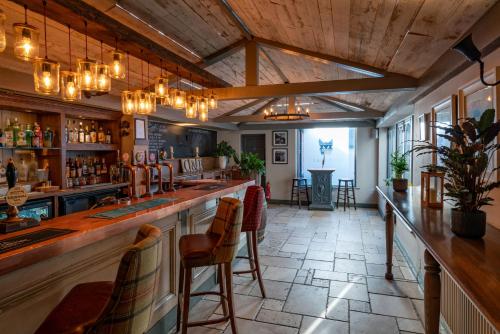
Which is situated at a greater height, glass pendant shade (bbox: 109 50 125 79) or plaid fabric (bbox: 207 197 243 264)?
Answer: glass pendant shade (bbox: 109 50 125 79)

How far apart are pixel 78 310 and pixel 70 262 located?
41 cm

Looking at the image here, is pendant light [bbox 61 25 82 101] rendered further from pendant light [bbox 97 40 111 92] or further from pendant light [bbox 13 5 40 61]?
pendant light [bbox 13 5 40 61]

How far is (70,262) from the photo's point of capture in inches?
63.1

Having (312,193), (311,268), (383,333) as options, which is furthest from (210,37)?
(312,193)

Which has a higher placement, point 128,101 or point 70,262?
point 128,101

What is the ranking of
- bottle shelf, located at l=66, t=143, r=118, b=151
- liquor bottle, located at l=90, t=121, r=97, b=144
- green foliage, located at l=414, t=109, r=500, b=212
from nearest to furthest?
green foliage, located at l=414, t=109, r=500, b=212 < bottle shelf, located at l=66, t=143, r=118, b=151 < liquor bottle, located at l=90, t=121, r=97, b=144

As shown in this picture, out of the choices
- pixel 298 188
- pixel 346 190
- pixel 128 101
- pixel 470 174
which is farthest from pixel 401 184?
pixel 298 188

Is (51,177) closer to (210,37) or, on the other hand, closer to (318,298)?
(210,37)

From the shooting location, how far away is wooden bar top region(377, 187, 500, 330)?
1040mm

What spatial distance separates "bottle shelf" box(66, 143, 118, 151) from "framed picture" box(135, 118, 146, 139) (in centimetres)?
40

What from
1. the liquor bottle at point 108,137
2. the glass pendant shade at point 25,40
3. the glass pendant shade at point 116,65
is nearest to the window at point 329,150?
the liquor bottle at point 108,137

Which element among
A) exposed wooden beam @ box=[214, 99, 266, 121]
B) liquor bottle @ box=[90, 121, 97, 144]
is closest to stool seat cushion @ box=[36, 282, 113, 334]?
liquor bottle @ box=[90, 121, 97, 144]

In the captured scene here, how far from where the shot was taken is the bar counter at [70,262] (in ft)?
4.19

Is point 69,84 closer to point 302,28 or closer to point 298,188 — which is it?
point 302,28
